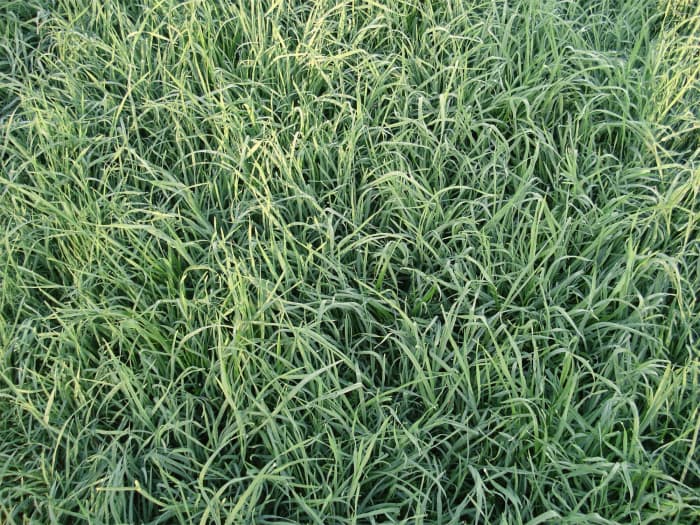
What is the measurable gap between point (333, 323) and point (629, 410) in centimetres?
78

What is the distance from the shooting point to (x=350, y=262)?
2.15 m

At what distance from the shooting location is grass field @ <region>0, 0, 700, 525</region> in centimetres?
175

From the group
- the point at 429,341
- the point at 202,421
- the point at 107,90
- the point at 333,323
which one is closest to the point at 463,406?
the point at 429,341

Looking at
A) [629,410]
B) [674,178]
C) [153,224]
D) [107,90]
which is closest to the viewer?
[629,410]

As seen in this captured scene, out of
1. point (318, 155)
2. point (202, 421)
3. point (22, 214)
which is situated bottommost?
point (202, 421)

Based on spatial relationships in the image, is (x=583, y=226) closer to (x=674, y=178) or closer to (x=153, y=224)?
(x=674, y=178)

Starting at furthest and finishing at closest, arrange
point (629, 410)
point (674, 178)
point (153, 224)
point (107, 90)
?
point (107, 90)
point (674, 178)
point (153, 224)
point (629, 410)

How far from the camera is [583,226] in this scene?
2.20 metres

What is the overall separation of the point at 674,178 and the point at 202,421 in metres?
1.62

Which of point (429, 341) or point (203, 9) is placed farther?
point (203, 9)

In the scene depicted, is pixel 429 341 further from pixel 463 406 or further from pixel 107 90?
pixel 107 90

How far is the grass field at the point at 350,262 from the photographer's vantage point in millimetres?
1755

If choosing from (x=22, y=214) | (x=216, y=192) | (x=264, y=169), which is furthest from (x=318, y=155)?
(x=22, y=214)

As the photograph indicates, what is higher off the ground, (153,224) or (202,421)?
(153,224)
